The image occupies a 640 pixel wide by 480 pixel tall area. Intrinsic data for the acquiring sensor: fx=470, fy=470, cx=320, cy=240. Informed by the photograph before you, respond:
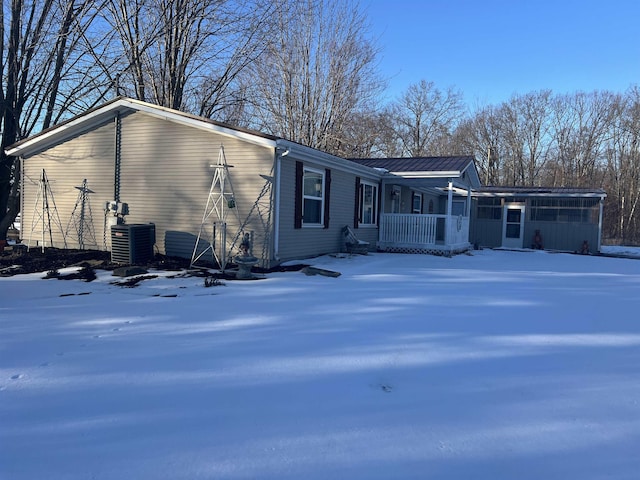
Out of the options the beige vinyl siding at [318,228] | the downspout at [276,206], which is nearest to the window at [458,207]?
the beige vinyl siding at [318,228]

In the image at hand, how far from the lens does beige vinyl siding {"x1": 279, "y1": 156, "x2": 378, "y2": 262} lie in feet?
32.3

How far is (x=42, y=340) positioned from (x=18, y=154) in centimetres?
999

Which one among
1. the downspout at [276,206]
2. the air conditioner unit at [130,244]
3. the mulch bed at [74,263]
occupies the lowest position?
the mulch bed at [74,263]

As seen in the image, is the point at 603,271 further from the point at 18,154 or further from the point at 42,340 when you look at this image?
the point at 18,154

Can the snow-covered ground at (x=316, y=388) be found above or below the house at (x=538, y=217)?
below

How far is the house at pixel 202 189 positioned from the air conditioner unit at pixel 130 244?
0.07 m

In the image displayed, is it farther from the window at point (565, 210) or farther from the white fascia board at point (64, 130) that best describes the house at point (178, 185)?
the window at point (565, 210)

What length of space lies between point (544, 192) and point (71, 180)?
657 inches

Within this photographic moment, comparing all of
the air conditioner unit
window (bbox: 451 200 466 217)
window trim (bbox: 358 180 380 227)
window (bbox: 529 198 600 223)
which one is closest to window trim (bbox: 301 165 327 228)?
window trim (bbox: 358 180 380 227)

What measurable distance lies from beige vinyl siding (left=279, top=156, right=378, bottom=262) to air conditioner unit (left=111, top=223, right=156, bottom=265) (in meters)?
2.86

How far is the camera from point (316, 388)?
3.41 m

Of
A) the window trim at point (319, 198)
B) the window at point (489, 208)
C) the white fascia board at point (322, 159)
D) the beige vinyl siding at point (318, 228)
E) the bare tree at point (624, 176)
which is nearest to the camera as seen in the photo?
the white fascia board at point (322, 159)

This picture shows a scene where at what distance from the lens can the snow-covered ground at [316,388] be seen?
2467mm

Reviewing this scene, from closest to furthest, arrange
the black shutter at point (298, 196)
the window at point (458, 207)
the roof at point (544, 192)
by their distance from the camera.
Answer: the black shutter at point (298, 196), the roof at point (544, 192), the window at point (458, 207)
